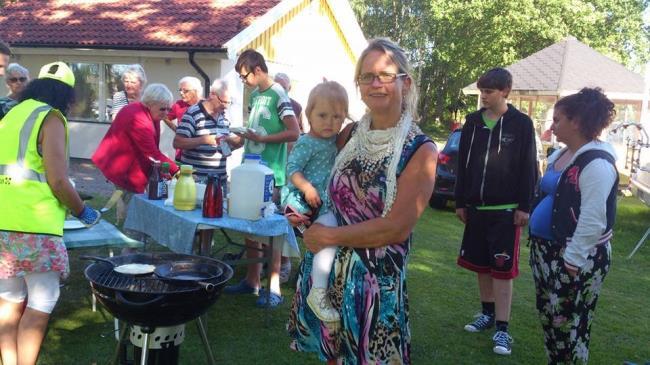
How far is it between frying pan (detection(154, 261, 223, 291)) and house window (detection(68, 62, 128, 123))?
11744 millimetres

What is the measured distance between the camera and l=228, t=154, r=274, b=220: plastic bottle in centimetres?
397

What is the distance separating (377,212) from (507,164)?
7.37 feet

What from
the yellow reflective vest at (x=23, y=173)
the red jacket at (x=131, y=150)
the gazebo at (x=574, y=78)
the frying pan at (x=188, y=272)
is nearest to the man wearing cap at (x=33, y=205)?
the yellow reflective vest at (x=23, y=173)

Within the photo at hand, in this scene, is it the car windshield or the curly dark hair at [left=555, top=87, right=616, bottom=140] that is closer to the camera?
the curly dark hair at [left=555, top=87, right=616, bottom=140]

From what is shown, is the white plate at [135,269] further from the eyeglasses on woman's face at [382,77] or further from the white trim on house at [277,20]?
the white trim on house at [277,20]

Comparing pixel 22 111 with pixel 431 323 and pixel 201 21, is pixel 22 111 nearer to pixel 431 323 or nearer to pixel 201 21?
pixel 431 323

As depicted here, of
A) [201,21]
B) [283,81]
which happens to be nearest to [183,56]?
[201,21]

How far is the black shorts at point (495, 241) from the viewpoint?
13.6 feet

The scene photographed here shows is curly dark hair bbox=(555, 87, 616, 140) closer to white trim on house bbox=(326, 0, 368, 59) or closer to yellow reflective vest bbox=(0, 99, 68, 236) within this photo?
yellow reflective vest bbox=(0, 99, 68, 236)

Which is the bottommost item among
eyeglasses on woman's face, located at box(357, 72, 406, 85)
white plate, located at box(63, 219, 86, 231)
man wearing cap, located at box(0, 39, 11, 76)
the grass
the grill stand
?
the grass

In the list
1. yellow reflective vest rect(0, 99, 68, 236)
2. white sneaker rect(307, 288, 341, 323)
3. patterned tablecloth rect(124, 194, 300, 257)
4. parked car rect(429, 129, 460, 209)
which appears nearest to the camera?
white sneaker rect(307, 288, 341, 323)

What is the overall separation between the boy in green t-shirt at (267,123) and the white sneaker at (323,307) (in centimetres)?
240

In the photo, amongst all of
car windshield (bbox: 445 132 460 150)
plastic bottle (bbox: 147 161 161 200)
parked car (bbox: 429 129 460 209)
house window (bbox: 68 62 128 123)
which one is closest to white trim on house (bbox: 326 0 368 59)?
house window (bbox: 68 62 128 123)

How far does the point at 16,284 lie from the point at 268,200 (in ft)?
5.55
